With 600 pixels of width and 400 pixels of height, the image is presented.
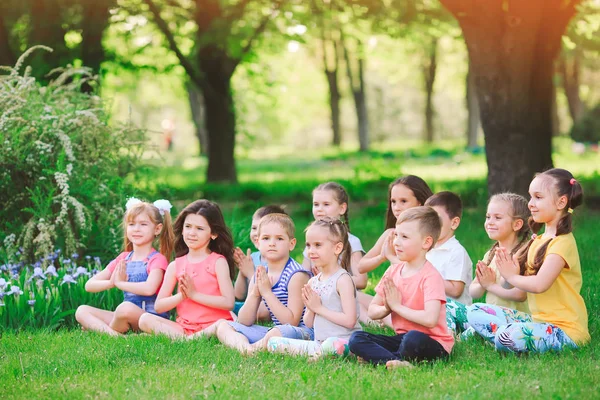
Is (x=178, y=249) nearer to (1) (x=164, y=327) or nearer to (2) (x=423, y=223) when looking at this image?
(1) (x=164, y=327)

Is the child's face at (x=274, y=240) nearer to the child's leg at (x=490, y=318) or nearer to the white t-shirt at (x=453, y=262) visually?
the white t-shirt at (x=453, y=262)

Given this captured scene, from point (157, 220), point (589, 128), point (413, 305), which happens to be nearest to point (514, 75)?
point (157, 220)

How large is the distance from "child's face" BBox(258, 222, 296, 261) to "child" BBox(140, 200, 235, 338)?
1.40 ft

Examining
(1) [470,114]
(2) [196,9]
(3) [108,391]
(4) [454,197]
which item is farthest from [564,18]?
(1) [470,114]

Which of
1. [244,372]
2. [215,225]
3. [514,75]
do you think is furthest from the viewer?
[514,75]

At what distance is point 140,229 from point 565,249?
3.01 m

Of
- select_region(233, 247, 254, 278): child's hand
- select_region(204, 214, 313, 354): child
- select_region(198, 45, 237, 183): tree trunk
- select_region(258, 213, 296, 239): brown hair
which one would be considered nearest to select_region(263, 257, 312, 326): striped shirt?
select_region(204, 214, 313, 354): child

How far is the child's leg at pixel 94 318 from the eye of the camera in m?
5.90

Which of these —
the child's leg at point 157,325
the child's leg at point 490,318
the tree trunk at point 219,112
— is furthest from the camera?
the tree trunk at point 219,112

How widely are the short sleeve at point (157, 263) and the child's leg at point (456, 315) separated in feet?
6.89

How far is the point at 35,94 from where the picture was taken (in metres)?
7.77

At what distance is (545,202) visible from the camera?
4977 millimetres

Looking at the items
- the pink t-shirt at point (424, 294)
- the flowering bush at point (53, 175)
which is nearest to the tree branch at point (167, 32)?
the flowering bush at point (53, 175)

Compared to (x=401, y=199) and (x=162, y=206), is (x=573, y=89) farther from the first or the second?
(x=162, y=206)
